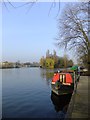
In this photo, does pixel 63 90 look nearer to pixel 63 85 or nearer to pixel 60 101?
pixel 63 85

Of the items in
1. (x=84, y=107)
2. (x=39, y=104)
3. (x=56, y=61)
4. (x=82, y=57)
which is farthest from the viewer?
(x=56, y=61)

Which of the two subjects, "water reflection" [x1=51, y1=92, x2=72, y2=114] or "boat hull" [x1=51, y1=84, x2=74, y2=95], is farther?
"boat hull" [x1=51, y1=84, x2=74, y2=95]

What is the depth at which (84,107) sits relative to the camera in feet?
36.4

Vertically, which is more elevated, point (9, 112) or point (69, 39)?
point (69, 39)

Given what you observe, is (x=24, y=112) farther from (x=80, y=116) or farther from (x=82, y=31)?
(x=82, y=31)

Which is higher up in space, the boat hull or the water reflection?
the boat hull

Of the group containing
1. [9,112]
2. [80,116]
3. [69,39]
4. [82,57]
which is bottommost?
[9,112]

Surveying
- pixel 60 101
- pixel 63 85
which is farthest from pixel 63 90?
pixel 60 101

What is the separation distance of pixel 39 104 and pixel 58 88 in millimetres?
3830

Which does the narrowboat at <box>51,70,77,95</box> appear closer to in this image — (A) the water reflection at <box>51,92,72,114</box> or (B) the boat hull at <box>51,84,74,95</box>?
(B) the boat hull at <box>51,84,74,95</box>

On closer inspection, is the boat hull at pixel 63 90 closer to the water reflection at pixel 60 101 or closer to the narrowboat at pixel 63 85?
the narrowboat at pixel 63 85

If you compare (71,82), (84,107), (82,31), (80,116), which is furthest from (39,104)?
(82,31)

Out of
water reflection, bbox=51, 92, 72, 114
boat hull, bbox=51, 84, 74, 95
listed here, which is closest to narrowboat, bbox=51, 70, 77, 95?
boat hull, bbox=51, 84, 74, 95

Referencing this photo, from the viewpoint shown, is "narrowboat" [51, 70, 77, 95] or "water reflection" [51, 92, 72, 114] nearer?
"water reflection" [51, 92, 72, 114]
